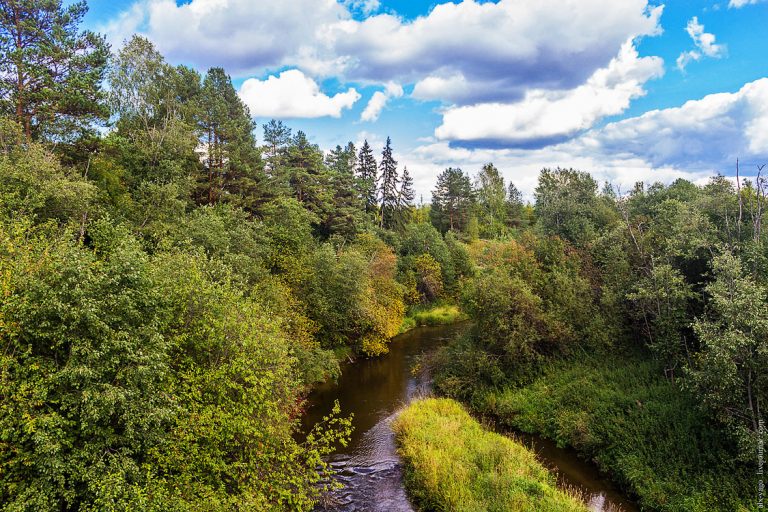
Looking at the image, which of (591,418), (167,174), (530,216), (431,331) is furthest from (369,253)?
(530,216)

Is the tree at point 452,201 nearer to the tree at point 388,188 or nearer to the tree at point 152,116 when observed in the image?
the tree at point 388,188

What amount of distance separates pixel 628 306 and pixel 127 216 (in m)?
36.5

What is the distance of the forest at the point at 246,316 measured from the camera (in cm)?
1195

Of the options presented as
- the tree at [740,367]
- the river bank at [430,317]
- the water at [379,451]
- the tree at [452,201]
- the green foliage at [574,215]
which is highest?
the tree at [452,201]

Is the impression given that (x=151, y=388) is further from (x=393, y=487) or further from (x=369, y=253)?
(x=369, y=253)

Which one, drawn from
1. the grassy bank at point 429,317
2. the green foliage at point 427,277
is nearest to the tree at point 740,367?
the grassy bank at point 429,317

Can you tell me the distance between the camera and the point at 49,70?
84.0ft

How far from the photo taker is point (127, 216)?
28734 mm

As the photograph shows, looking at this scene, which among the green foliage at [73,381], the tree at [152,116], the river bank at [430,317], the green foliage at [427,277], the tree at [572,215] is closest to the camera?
the green foliage at [73,381]

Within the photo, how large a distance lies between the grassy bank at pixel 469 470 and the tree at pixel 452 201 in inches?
2309

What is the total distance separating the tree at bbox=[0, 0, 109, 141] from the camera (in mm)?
24266

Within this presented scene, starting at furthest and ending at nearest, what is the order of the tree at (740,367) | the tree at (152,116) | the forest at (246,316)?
the tree at (152,116) → the tree at (740,367) → the forest at (246,316)

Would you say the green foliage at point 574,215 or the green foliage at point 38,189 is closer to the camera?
the green foliage at point 38,189

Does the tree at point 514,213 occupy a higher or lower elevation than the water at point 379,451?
higher
